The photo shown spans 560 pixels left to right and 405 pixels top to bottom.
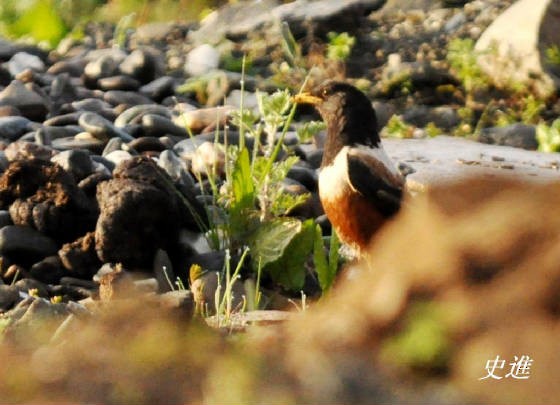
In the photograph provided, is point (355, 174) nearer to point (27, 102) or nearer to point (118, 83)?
point (27, 102)

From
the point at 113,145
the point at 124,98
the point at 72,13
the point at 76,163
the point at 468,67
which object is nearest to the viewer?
the point at 76,163

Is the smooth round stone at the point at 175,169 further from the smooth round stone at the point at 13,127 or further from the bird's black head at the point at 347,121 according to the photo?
the smooth round stone at the point at 13,127

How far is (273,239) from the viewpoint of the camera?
396 cm

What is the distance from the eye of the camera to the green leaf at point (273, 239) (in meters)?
3.94

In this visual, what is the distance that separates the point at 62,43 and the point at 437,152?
12.0ft

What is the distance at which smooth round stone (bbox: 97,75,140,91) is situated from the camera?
22.4 feet

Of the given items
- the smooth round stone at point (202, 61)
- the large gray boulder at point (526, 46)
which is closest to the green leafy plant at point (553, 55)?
the large gray boulder at point (526, 46)

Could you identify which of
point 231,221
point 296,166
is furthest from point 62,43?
point 231,221

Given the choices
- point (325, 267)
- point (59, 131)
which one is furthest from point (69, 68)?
point (325, 267)

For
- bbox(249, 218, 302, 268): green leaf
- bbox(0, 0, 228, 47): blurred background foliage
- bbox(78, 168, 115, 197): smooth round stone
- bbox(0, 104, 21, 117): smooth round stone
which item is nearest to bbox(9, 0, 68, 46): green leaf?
bbox(0, 0, 228, 47): blurred background foliage

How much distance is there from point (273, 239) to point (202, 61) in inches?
143

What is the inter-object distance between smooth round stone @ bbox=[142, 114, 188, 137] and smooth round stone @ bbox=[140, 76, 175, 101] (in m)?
1.10

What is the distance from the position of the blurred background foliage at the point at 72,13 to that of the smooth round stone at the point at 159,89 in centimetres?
163

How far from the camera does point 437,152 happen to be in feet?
18.5
